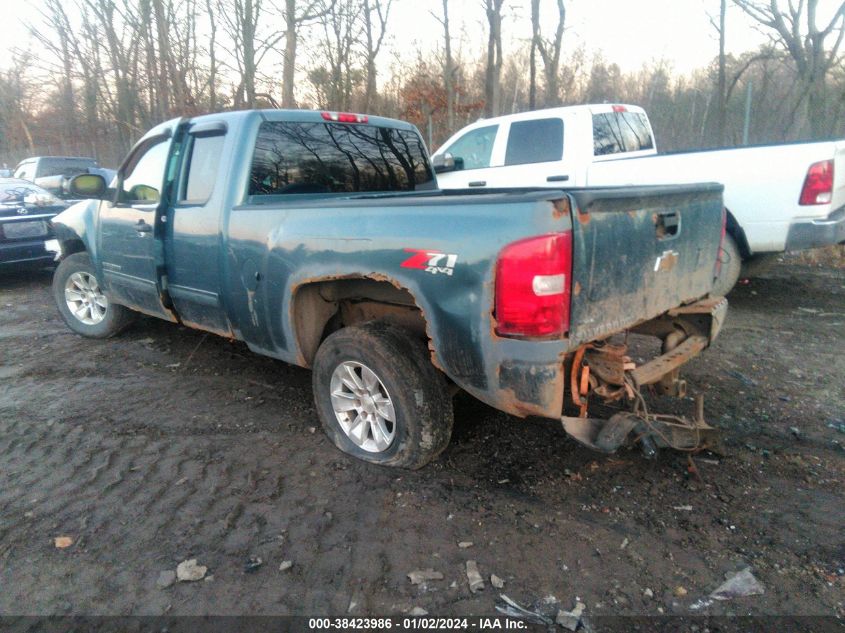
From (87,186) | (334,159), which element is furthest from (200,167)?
(87,186)

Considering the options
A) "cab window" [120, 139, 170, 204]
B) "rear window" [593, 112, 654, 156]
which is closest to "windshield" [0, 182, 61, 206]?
"cab window" [120, 139, 170, 204]

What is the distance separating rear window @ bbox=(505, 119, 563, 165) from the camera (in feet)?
23.8

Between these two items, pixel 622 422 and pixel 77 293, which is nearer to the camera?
pixel 622 422

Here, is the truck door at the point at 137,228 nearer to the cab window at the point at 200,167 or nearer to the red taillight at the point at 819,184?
the cab window at the point at 200,167

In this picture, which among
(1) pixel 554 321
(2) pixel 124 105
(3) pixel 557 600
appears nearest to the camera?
(3) pixel 557 600

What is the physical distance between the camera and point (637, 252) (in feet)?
9.49

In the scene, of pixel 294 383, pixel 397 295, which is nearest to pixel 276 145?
pixel 397 295

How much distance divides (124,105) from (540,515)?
24613 millimetres

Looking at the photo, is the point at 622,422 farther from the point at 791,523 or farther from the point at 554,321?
the point at 791,523

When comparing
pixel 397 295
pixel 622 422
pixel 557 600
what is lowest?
pixel 557 600

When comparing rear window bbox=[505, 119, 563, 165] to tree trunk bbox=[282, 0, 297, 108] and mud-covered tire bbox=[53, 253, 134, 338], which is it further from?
tree trunk bbox=[282, 0, 297, 108]

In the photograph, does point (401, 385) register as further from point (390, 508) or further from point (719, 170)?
point (719, 170)

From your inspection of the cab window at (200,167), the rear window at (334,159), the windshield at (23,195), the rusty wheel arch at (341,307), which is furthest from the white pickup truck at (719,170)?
the windshield at (23,195)

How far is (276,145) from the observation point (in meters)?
3.96
